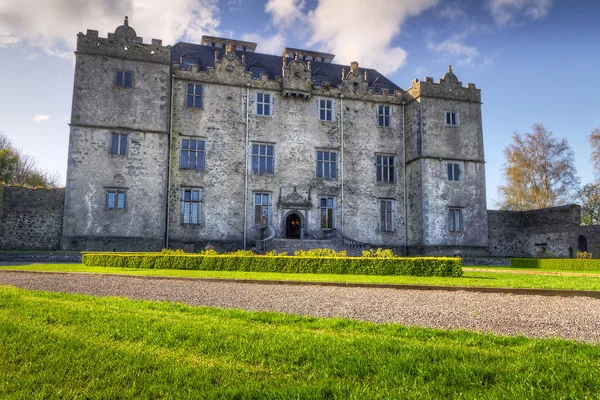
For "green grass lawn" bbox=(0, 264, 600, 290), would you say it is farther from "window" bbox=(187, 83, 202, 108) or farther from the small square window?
the small square window

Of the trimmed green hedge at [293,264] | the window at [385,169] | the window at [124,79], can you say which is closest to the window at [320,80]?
the window at [385,169]

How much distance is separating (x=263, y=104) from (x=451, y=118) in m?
13.8

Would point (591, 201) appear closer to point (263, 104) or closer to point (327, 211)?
point (327, 211)

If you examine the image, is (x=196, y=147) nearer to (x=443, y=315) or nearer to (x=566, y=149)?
(x=443, y=315)

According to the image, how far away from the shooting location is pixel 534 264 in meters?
24.3

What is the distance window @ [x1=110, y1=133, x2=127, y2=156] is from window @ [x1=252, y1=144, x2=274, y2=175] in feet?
26.8

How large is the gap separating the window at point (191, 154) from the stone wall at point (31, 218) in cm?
761

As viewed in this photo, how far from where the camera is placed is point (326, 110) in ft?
106

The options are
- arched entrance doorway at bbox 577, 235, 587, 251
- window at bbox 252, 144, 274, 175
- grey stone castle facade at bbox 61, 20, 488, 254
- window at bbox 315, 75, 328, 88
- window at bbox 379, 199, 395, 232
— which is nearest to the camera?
grey stone castle facade at bbox 61, 20, 488, 254

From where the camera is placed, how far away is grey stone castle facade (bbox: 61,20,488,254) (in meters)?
27.6

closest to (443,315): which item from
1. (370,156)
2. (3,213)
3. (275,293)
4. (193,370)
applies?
(275,293)

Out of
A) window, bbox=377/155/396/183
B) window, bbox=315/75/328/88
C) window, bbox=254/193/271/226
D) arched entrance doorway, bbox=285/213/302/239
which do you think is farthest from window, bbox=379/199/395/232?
window, bbox=315/75/328/88

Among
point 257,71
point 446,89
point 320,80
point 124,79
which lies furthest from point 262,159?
point 446,89

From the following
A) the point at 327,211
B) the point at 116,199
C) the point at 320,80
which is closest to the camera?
the point at 116,199
